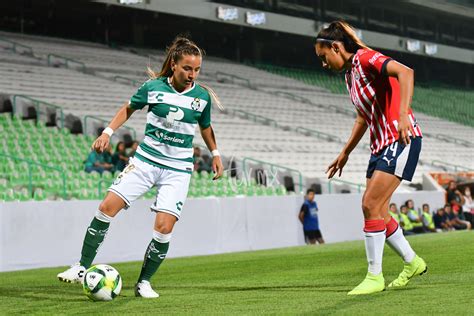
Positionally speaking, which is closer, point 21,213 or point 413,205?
point 21,213

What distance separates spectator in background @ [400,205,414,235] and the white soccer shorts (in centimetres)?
1789

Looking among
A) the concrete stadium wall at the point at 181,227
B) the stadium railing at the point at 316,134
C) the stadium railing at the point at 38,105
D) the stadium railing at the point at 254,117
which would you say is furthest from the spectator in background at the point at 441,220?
the stadium railing at the point at 38,105

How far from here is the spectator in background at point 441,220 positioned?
26391 millimetres

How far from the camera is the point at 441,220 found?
26.5 meters

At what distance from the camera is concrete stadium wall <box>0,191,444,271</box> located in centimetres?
1540

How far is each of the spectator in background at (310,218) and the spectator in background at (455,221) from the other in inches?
247

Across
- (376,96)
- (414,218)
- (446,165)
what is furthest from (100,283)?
(446,165)

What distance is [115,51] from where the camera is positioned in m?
35.8

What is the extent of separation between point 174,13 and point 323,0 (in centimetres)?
1186

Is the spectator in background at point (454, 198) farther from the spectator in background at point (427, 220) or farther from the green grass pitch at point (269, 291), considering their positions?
the green grass pitch at point (269, 291)

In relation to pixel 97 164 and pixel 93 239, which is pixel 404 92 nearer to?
pixel 93 239

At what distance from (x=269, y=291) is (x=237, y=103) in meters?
25.7

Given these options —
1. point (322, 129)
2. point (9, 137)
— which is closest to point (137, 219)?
point (9, 137)

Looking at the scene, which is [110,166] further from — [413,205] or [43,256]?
[413,205]
